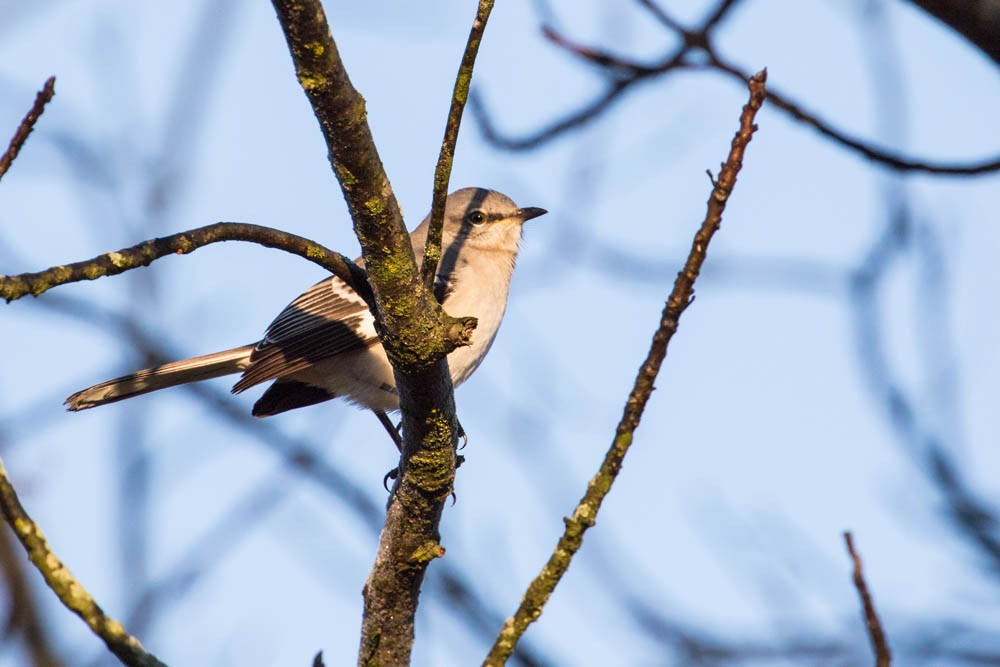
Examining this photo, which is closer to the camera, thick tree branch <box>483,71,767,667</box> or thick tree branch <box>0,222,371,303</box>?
thick tree branch <box>0,222,371,303</box>

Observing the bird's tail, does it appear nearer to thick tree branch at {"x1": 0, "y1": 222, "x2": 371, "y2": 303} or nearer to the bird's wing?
the bird's wing

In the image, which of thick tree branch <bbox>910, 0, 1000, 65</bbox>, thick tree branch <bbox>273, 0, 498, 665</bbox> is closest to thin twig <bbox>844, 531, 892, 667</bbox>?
thick tree branch <bbox>273, 0, 498, 665</bbox>

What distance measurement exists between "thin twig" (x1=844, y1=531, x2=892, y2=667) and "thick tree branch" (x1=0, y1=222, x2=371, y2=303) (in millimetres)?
1408

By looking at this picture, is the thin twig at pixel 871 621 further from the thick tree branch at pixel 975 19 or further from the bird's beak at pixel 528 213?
the bird's beak at pixel 528 213

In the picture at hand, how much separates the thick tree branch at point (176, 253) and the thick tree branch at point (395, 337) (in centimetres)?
11

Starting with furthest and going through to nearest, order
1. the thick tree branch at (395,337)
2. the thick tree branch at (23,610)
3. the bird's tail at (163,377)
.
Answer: the bird's tail at (163,377) < the thick tree branch at (23,610) < the thick tree branch at (395,337)

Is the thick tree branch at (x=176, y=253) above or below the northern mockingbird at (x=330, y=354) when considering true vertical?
below

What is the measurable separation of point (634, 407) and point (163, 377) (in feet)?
11.3

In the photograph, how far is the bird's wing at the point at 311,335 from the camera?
18.1ft

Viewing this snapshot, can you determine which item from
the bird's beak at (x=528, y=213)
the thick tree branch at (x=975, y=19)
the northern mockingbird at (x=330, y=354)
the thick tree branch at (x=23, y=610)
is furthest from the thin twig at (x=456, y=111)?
the bird's beak at (x=528, y=213)

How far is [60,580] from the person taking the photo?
2.01 meters

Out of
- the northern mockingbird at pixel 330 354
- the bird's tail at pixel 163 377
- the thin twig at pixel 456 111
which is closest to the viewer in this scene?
the thin twig at pixel 456 111

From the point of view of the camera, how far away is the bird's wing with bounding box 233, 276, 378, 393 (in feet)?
18.1

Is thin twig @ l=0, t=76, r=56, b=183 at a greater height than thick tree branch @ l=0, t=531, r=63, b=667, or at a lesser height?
greater
